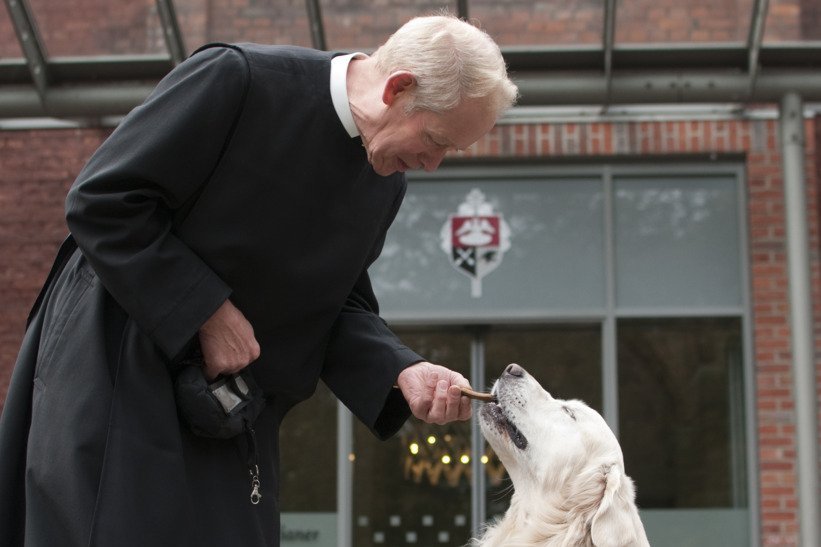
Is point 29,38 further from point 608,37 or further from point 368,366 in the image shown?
point 368,366

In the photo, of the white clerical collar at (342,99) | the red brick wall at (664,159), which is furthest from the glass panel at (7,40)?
the white clerical collar at (342,99)

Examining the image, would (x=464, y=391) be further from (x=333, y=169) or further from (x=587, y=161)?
(x=587, y=161)

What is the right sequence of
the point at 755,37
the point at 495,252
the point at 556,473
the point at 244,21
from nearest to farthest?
1. the point at 556,473
2. the point at 755,37
3. the point at 244,21
4. the point at 495,252

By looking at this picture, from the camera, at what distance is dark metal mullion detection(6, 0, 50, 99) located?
8.77 meters

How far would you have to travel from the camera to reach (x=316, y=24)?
8.91 metres

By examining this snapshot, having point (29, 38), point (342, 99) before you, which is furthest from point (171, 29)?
point (342, 99)

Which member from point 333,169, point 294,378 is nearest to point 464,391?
point 294,378

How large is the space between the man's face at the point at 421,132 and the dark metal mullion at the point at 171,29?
6.32 meters

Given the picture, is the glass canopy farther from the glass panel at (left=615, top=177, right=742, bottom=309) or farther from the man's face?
the man's face

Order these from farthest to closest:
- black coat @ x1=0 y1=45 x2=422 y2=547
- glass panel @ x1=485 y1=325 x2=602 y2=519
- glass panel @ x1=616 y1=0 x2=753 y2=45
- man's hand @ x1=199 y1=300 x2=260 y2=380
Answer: glass panel @ x1=485 y1=325 x2=602 y2=519, glass panel @ x1=616 y1=0 x2=753 y2=45, man's hand @ x1=199 y1=300 x2=260 y2=380, black coat @ x1=0 y1=45 x2=422 y2=547

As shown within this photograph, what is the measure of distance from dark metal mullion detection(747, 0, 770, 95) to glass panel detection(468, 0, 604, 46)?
3.49 ft

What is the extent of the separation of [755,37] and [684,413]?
279 centimetres

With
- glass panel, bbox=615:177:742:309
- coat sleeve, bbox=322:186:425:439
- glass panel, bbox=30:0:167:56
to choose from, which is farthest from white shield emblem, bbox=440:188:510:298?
coat sleeve, bbox=322:186:425:439

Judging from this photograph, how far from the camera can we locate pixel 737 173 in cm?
932
